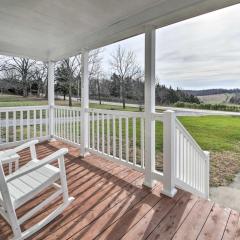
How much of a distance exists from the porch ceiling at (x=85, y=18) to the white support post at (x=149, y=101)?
0.74 feet

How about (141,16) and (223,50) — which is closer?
(141,16)

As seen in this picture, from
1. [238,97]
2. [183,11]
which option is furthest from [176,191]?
[183,11]

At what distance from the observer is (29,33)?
333 cm

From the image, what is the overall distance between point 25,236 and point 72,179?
45.4 inches

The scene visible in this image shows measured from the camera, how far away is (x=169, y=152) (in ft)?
7.72

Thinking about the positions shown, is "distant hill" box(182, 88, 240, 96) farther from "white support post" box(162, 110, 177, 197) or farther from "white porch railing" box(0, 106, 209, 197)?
"white support post" box(162, 110, 177, 197)

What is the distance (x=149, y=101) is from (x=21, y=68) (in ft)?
13.1

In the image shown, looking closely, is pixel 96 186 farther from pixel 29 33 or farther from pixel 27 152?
pixel 29 33

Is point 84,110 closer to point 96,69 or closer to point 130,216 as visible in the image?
point 96,69

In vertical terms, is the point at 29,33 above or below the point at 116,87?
above

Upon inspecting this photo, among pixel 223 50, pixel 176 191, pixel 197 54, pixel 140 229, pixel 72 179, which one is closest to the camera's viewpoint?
pixel 140 229

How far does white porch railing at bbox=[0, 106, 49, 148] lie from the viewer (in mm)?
4324

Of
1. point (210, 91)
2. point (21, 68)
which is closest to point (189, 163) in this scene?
point (210, 91)

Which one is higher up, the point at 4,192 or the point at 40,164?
the point at 40,164
